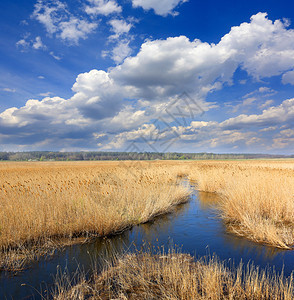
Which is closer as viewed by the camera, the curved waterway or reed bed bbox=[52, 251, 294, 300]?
reed bed bbox=[52, 251, 294, 300]

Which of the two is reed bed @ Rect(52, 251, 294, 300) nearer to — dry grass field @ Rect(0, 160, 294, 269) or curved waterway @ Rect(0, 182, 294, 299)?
curved waterway @ Rect(0, 182, 294, 299)

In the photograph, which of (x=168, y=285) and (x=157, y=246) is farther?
(x=157, y=246)

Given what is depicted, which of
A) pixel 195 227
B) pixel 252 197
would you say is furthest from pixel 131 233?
pixel 252 197

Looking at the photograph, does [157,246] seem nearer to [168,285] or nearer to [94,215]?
[168,285]

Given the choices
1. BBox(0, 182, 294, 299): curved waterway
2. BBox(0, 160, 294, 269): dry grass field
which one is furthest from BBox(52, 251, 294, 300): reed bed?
BBox(0, 160, 294, 269): dry grass field

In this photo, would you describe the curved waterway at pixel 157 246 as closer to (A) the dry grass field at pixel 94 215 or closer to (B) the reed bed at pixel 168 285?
(A) the dry grass field at pixel 94 215

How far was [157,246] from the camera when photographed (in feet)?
16.6

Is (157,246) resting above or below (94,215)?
below

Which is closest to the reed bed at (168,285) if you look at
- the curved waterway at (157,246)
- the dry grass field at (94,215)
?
the curved waterway at (157,246)

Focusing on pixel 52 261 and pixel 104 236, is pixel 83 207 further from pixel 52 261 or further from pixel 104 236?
pixel 52 261

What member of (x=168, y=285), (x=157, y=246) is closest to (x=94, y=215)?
(x=157, y=246)

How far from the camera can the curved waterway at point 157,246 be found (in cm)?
406

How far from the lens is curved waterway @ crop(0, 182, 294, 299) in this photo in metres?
4.06

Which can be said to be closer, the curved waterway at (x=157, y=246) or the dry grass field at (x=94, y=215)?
the curved waterway at (x=157, y=246)
